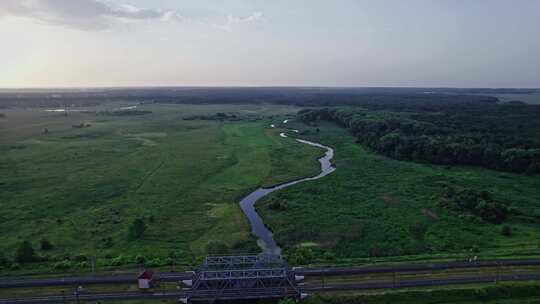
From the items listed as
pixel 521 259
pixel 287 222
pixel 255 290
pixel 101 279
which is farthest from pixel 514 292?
pixel 101 279

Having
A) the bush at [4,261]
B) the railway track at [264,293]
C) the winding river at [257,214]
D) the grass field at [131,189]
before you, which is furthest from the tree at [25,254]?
the winding river at [257,214]

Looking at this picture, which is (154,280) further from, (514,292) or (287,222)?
(514,292)

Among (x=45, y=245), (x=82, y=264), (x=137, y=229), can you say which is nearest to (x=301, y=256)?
Result: (x=137, y=229)

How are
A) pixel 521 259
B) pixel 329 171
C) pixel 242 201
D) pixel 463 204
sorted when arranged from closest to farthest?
pixel 521 259
pixel 463 204
pixel 242 201
pixel 329 171

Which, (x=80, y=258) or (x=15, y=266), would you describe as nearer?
(x=15, y=266)

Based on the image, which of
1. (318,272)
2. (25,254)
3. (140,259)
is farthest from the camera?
(25,254)

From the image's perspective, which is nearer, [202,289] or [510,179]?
[202,289]

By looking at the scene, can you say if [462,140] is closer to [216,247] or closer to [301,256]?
[301,256]
